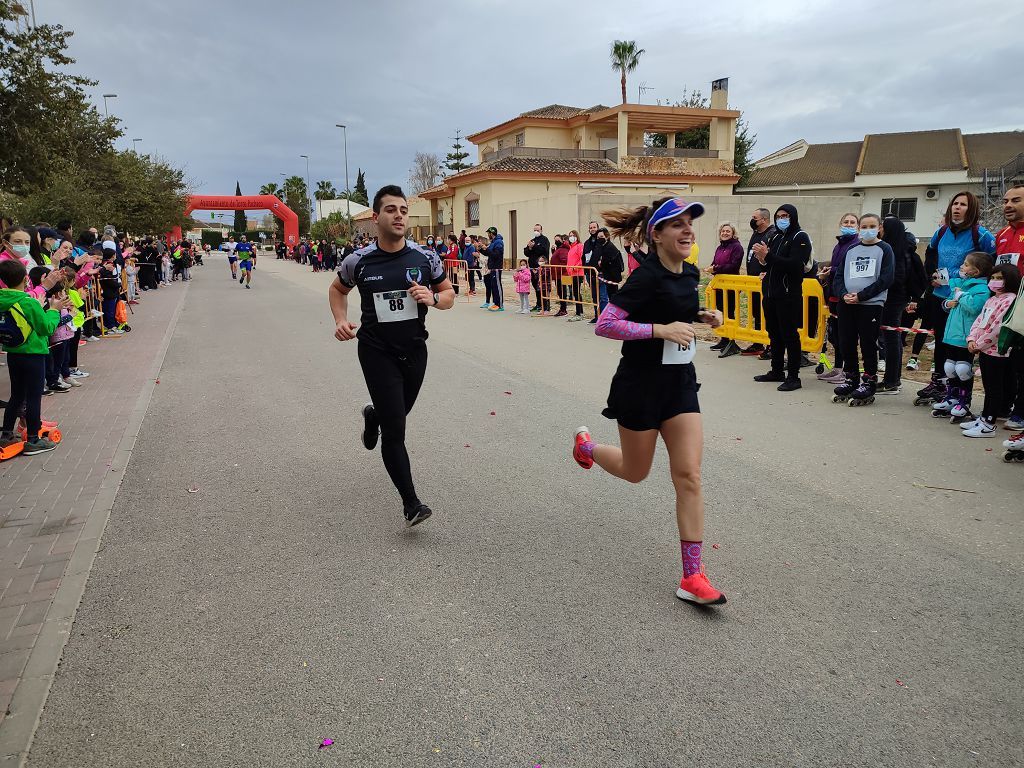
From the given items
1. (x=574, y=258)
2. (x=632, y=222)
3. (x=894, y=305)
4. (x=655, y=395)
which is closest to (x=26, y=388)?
(x=632, y=222)

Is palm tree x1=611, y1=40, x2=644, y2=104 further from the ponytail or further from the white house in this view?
the ponytail

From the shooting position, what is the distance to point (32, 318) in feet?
20.7

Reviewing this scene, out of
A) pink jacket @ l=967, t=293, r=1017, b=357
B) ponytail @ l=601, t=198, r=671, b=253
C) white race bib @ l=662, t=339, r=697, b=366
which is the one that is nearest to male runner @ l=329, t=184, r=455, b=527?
ponytail @ l=601, t=198, r=671, b=253

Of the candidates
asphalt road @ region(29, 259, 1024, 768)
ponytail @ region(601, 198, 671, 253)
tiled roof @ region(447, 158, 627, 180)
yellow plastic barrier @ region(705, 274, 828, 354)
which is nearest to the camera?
asphalt road @ region(29, 259, 1024, 768)

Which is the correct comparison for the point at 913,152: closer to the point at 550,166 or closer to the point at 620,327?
the point at 550,166

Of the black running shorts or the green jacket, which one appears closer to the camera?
the black running shorts

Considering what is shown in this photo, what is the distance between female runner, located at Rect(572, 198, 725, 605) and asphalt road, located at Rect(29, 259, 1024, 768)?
0.48 metres

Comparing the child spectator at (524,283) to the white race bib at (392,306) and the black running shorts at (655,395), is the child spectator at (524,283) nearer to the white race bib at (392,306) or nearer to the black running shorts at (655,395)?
the white race bib at (392,306)

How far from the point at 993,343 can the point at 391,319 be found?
16.9 feet

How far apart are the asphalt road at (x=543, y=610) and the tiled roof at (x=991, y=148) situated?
55.5 meters

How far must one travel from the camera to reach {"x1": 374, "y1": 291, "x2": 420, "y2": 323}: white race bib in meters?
4.49

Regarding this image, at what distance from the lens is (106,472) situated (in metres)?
5.83

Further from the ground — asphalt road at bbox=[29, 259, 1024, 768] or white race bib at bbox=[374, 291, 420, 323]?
white race bib at bbox=[374, 291, 420, 323]

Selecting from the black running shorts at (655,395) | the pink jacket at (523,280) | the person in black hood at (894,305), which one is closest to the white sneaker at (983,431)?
the person in black hood at (894,305)
